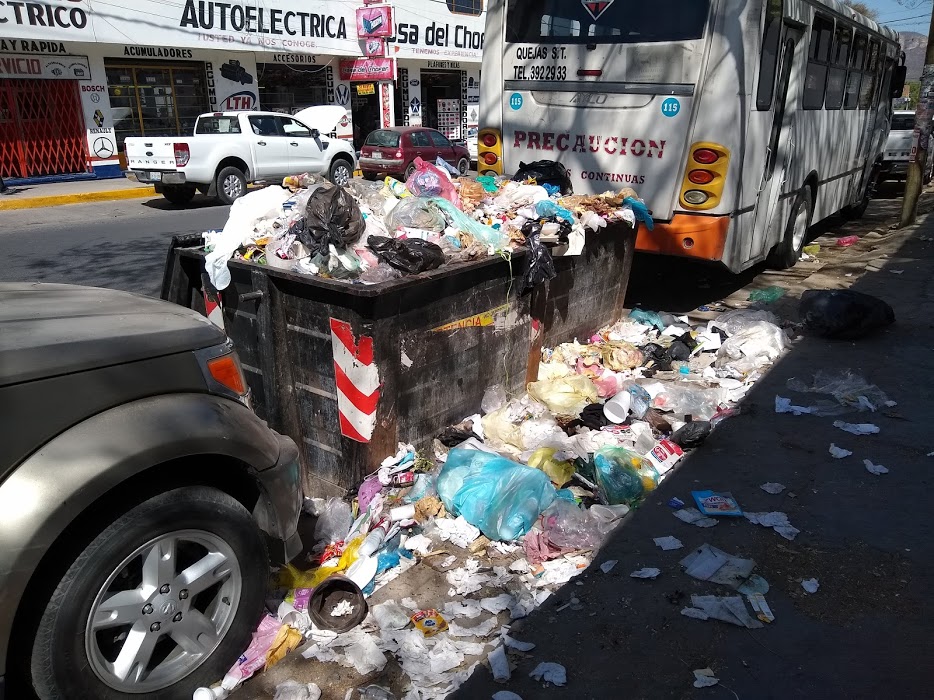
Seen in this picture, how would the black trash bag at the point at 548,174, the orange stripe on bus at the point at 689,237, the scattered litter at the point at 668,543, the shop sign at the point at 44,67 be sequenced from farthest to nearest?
the shop sign at the point at 44,67 < the black trash bag at the point at 548,174 < the orange stripe on bus at the point at 689,237 < the scattered litter at the point at 668,543

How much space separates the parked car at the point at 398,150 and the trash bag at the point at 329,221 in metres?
13.9

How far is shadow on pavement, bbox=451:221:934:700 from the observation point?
263 cm

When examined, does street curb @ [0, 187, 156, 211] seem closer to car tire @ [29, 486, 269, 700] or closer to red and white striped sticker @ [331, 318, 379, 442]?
red and white striped sticker @ [331, 318, 379, 442]

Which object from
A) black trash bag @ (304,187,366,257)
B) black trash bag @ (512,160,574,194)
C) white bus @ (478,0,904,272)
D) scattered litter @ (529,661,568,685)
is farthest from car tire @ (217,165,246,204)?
scattered litter @ (529,661,568,685)

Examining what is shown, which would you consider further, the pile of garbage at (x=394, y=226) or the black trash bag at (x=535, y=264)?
the black trash bag at (x=535, y=264)

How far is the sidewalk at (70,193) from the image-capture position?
46.4 feet

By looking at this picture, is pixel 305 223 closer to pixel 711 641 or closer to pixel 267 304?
pixel 267 304

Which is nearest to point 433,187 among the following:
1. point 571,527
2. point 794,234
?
point 571,527

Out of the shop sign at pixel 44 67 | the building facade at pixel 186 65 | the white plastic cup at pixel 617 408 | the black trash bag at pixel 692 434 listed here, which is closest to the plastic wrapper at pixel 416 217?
the white plastic cup at pixel 617 408

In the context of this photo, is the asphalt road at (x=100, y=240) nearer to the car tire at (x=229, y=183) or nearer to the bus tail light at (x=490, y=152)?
the car tire at (x=229, y=183)

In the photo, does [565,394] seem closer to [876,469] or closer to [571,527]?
[571,527]

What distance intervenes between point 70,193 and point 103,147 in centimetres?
319

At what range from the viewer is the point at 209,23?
1830 centimetres

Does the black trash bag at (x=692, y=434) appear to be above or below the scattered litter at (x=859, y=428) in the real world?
above
